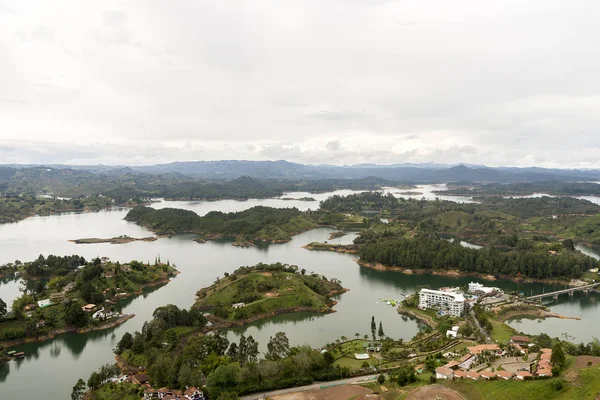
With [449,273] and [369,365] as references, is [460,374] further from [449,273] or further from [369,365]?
[449,273]

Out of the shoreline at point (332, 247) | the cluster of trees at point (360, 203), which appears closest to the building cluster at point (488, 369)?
the shoreline at point (332, 247)

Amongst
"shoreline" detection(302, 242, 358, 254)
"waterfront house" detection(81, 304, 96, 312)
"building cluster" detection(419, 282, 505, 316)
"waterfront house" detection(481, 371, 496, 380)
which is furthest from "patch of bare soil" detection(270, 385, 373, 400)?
"shoreline" detection(302, 242, 358, 254)

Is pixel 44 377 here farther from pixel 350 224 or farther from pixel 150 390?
pixel 350 224

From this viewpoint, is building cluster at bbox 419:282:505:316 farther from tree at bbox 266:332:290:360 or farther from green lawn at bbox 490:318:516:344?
tree at bbox 266:332:290:360

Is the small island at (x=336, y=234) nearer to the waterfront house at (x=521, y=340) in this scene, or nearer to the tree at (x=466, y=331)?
the tree at (x=466, y=331)

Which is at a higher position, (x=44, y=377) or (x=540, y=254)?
(x=540, y=254)

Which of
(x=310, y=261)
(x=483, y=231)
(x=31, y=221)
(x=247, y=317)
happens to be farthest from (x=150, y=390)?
(x=31, y=221)

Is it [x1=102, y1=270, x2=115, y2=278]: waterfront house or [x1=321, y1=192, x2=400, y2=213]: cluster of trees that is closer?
[x1=102, y1=270, x2=115, y2=278]: waterfront house

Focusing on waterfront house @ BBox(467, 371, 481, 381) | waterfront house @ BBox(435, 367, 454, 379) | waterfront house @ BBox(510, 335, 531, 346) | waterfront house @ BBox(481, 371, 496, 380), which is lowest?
waterfront house @ BBox(510, 335, 531, 346)
